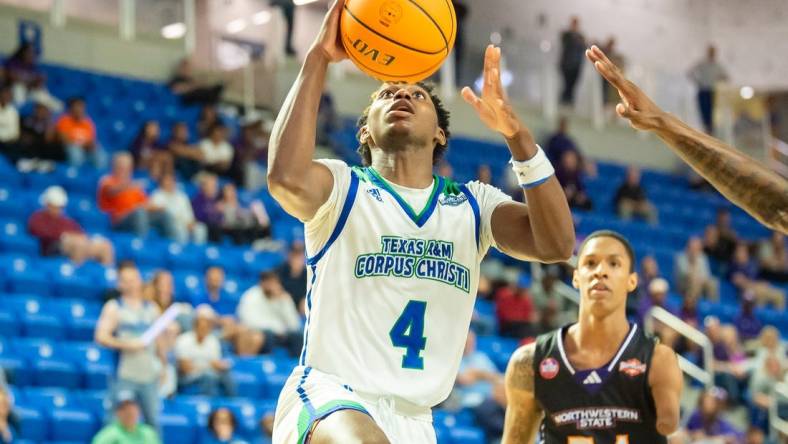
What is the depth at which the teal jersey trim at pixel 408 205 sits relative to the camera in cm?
501

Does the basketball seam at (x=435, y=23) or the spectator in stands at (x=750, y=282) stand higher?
the basketball seam at (x=435, y=23)

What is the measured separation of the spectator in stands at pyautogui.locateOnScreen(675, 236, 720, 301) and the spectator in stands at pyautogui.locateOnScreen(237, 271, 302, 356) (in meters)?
7.28

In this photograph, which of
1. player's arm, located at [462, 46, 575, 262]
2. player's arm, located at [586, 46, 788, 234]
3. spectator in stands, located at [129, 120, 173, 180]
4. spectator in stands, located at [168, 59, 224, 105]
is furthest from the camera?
spectator in stands, located at [168, 59, 224, 105]

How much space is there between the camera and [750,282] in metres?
19.3

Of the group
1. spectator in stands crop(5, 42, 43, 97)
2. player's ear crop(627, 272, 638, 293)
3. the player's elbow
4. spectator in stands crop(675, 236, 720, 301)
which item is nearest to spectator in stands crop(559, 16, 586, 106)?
spectator in stands crop(675, 236, 720, 301)

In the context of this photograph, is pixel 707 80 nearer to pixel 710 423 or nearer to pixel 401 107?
pixel 710 423

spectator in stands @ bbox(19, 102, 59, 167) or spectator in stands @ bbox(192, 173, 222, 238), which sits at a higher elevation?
spectator in stands @ bbox(19, 102, 59, 167)

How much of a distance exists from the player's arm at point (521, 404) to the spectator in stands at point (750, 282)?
43.8ft

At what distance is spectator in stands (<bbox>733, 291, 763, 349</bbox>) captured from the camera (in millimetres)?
17281

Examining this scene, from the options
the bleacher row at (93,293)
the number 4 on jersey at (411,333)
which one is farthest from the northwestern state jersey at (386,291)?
the bleacher row at (93,293)

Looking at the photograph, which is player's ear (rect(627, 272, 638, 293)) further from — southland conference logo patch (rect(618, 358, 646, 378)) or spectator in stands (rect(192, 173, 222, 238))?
spectator in stands (rect(192, 173, 222, 238))

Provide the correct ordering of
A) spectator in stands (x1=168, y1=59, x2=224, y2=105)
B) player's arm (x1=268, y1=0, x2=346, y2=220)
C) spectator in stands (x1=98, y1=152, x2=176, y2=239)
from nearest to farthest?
player's arm (x1=268, y1=0, x2=346, y2=220) → spectator in stands (x1=98, y1=152, x2=176, y2=239) → spectator in stands (x1=168, y1=59, x2=224, y2=105)

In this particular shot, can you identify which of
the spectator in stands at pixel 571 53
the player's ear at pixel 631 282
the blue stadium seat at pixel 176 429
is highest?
the spectator in stands at pixel 571 53

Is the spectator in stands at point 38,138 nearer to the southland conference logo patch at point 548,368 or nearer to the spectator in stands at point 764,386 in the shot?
the spectator in stands at point 764,386
